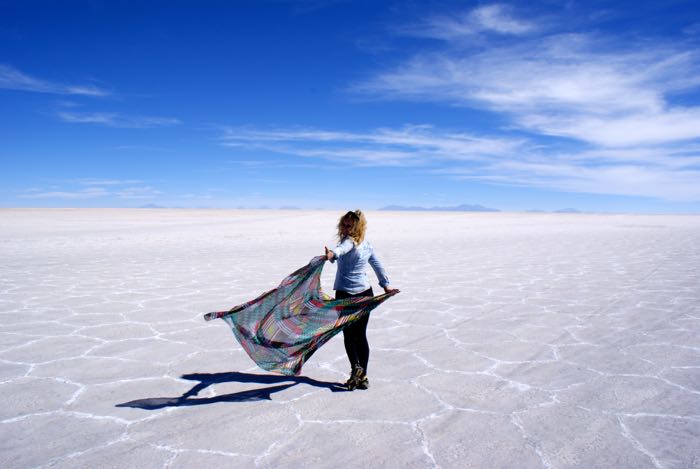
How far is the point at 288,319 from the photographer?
12.8ft

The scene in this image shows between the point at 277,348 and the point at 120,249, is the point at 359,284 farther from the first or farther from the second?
the point at 120,249

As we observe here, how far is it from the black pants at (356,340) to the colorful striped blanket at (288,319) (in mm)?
89

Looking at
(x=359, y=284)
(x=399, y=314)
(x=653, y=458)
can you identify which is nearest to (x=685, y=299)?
(x=399, y=314)

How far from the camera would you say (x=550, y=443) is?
296cm

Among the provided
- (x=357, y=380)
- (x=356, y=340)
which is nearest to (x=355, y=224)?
(x=356, y=340)

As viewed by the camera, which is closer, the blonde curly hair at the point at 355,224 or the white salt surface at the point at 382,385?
the white salt surface at the point at 382,385

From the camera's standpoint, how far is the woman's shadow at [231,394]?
356 centimetres

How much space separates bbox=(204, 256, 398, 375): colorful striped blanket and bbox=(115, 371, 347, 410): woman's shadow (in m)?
0.23

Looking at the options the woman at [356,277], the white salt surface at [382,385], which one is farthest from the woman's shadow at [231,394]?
the woman at [356,277]

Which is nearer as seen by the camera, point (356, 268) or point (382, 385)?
point (356, 268)

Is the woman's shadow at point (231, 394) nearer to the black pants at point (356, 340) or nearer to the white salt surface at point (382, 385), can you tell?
the white salt surface at point (382, 385)

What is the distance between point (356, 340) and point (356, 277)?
54 cm

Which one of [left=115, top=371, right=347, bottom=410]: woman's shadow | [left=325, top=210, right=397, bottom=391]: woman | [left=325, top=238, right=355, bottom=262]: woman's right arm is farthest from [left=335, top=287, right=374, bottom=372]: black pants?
[left=325, top=238, right=355, bottom=262]: woman's right arm

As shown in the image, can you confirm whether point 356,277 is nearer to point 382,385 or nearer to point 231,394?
point 382,385
